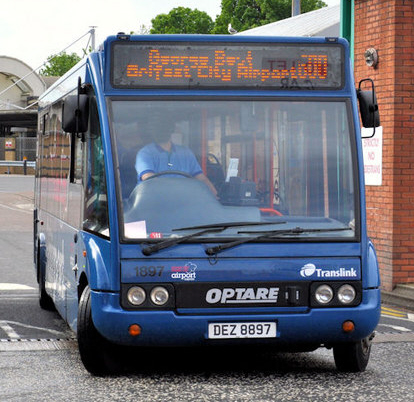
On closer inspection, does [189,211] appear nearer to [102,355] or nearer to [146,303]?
[146,303]

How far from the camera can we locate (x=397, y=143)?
1455cm

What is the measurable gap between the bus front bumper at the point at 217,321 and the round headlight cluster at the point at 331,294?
0.06m

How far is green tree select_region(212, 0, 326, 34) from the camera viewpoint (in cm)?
7319

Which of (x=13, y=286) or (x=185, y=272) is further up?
(x=185, y=272)

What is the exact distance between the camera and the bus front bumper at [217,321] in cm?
749

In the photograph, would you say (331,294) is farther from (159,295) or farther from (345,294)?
(159,295)

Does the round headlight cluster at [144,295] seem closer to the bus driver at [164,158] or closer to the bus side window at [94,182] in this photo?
the bus side window at [94,182]

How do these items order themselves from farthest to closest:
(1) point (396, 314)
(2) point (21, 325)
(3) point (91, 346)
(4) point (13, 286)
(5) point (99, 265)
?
(4) point (13, 286), (1) point (396, 314), (2) point (21, 325), (3) point (91, 346), (5) point (99, 265)

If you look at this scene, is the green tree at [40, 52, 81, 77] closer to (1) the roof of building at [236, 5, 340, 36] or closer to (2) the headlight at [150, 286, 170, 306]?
(1) the roof of building at [236, 5, 340, 36]

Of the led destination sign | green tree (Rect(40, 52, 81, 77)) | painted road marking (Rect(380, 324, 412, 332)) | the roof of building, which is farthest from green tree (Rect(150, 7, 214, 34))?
the led destination sign

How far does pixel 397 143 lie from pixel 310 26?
1729 cm

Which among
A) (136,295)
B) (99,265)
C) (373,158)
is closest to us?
(136,295)

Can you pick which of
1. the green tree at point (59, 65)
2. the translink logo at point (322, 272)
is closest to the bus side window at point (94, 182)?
the translink logo at point (322, 272)

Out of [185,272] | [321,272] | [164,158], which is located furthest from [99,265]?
[321,272]
